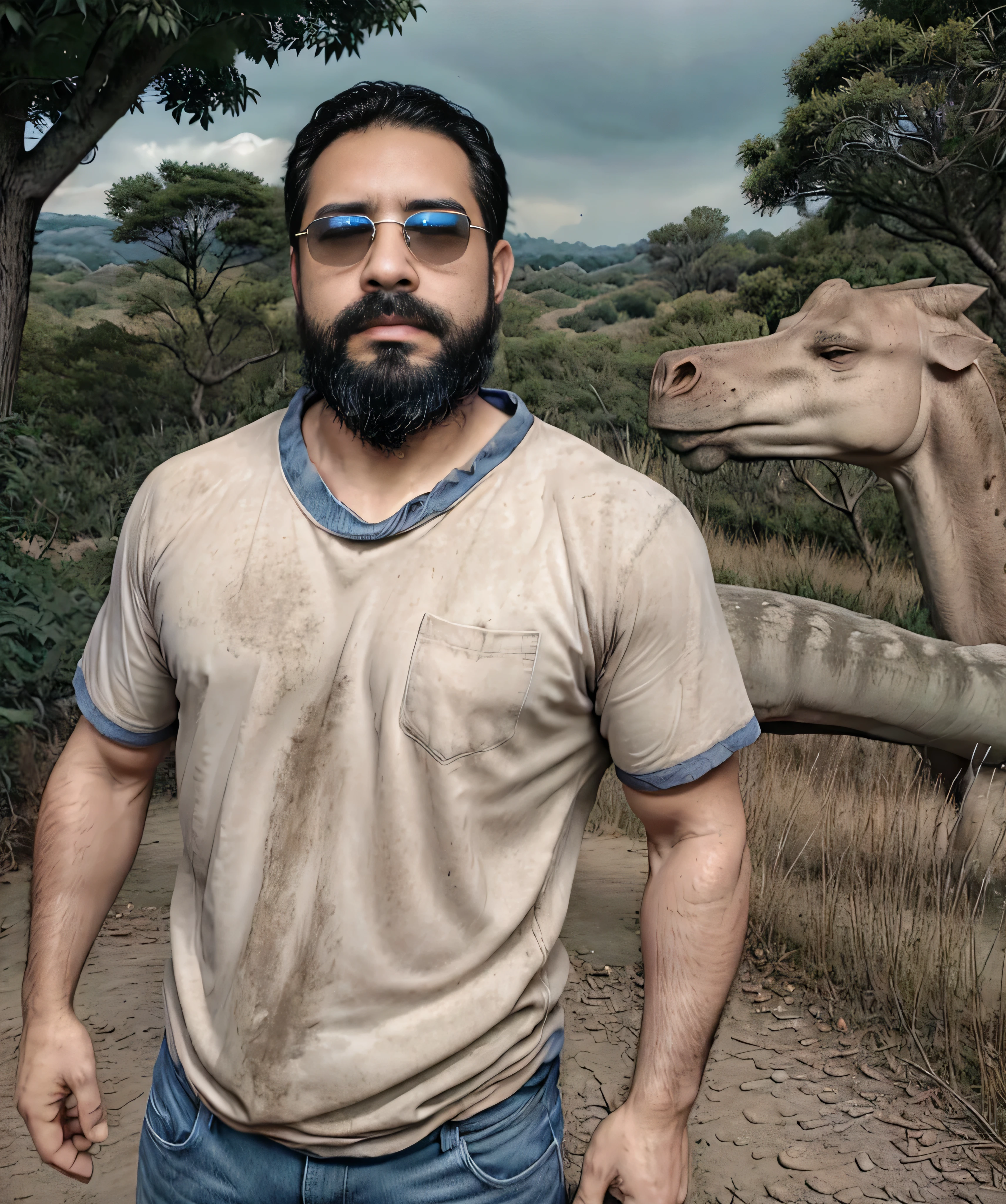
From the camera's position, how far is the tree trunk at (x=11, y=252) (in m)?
6.09

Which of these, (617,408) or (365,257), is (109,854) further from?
(617,408)

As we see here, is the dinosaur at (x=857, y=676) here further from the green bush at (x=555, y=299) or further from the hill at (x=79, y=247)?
the green bush at (x=555, y=299)

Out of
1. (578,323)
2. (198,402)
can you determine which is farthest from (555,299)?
(198,402)

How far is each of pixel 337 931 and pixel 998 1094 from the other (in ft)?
7.31

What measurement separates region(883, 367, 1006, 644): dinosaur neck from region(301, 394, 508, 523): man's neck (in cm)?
183

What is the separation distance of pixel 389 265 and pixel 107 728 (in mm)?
736

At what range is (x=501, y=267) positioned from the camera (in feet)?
4.63

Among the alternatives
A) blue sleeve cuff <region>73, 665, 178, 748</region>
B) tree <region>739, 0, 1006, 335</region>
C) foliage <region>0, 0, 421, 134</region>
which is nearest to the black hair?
blue sleeve cuff <region>73, 665, 178, 748</region>

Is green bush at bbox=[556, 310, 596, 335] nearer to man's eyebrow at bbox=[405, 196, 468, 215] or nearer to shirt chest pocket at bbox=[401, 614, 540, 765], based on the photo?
man's eyebrow at bbox=[405, 196, 468, 215]

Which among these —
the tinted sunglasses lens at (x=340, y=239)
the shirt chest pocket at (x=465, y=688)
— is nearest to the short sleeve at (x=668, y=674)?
the shirt chest pocket at (x=465, y=688)

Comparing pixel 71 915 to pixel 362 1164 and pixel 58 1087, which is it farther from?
pixel 362 1164

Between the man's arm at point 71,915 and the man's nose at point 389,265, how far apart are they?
0.72 metres

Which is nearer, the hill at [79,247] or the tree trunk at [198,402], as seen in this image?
the tree trunk at [198,402]

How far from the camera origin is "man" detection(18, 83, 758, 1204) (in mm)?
1122
